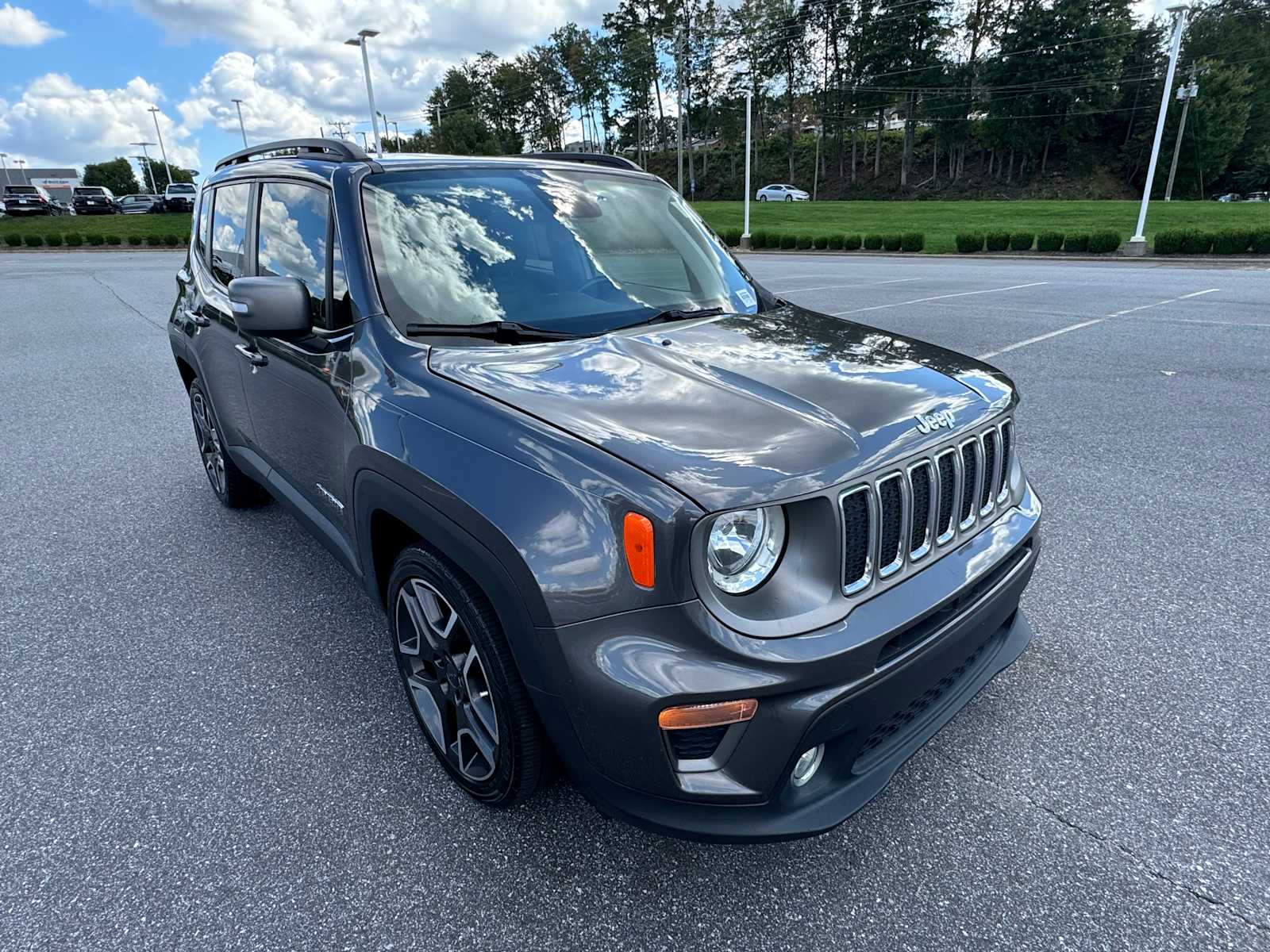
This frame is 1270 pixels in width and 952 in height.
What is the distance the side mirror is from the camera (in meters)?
2.39

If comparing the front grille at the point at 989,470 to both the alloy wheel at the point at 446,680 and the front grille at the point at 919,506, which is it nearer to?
the front grille at the point at 919,506

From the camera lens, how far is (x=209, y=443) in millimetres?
4535

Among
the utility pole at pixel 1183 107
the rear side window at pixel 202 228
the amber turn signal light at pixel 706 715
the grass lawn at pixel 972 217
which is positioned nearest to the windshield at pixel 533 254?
the amber turn signal light at pixel 706 715

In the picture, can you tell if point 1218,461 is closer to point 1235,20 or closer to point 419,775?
point 419,775

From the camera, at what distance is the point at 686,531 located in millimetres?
1557

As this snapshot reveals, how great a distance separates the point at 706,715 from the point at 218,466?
3.85 meters

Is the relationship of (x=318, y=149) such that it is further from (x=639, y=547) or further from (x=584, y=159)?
(x=639, y=547)

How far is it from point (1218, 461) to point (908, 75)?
219 feet

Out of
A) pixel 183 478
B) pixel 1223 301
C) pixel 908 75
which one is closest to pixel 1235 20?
pixel 908 75

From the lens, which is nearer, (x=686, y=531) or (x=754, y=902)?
(x=686, y=531)

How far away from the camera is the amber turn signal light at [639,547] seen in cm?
159

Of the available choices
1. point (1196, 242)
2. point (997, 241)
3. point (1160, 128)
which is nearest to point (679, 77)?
point (997, 241)

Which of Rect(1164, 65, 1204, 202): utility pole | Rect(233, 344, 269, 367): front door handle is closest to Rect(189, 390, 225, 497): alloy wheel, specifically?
Rect(233, 344, 269, 367): front door handle

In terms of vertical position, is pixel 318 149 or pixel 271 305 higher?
pixel 318 149
